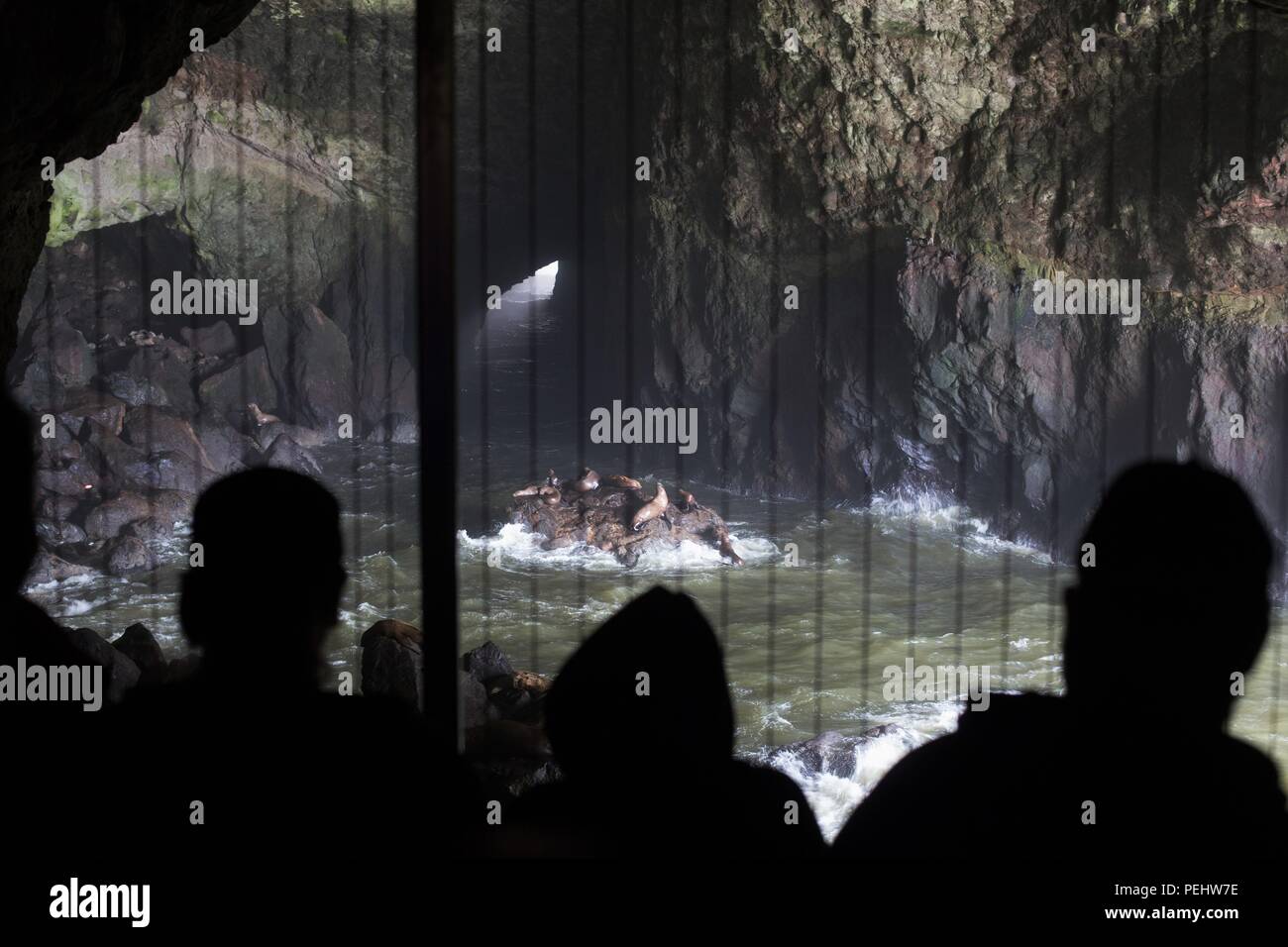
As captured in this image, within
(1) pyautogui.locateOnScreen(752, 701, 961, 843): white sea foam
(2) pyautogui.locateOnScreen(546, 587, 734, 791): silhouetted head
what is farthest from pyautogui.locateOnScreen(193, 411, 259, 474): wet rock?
(2) pyautogui.locateOnScreen(546, 587, 734, 791): silhouetted head

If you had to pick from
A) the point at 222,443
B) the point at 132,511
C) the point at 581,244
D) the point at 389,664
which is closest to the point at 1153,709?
the point at 389,664

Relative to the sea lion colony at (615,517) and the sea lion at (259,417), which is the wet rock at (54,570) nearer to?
the sea lion at (259,417)

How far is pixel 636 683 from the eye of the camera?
7.21ft

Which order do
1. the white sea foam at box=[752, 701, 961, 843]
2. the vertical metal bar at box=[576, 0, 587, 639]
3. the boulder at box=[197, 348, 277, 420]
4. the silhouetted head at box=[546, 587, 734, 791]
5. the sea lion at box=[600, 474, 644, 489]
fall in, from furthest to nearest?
the boulder at box=[197, 348, 277, 420]
the vertical metal bar at box=[576, 0, 587, 639]
the sea lion at box=[600, 474, 644, 489]
the white sea foam at box=[752, 701, 961, 843]
the silhouetted head at box=[546, 587, 734, 791]

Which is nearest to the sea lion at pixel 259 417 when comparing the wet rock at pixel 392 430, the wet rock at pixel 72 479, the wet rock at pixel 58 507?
the wet rock at pixel 392 430

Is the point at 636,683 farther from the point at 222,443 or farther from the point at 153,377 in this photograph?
the point at 153,377

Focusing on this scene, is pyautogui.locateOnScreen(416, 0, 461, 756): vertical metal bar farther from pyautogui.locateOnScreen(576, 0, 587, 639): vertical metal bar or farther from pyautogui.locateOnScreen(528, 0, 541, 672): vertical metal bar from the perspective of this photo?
pyautogui.locateOnScreen(576, 0, 587, 639): vertical metal bar

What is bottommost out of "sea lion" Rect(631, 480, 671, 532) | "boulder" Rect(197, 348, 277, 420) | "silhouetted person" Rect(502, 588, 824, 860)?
"sea lion" Rect(631, 480, 671, 532)

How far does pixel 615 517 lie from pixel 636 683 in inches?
547

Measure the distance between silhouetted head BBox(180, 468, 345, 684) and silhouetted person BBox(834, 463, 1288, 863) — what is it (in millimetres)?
1119

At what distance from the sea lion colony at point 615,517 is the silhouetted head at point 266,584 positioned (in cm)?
1341

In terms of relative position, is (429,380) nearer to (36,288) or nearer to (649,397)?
(649,397)

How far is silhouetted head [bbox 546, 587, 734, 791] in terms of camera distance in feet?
6.86
